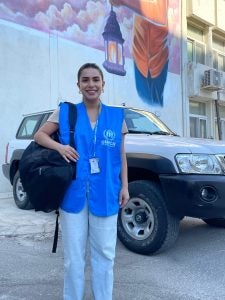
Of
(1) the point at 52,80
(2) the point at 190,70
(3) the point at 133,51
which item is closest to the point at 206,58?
(2) the point at 190,70

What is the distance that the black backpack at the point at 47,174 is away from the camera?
274 cm

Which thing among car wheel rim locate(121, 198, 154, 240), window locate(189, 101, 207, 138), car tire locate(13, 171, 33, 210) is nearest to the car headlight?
car wheel rim locate(121, 198, 154, 240)

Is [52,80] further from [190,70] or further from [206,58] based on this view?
[206,58]

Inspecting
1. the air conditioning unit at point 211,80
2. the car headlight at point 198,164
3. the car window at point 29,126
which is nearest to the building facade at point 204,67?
the air conditioning unit at point 211,80

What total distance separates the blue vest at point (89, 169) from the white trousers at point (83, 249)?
0.24 feet

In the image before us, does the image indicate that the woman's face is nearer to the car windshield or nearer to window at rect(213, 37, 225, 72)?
the car windshield

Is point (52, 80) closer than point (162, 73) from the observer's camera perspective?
Yes

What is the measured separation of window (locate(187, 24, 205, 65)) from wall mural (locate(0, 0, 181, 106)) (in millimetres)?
1948

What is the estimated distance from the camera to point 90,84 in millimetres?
2875

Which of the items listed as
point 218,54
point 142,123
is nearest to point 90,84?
point 142,123

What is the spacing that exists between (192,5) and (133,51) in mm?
4631

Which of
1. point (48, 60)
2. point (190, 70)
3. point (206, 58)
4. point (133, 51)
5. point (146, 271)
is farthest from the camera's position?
point (206, 58)

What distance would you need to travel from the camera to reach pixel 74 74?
11914 millimetres

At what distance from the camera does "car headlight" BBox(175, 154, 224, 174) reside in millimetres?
4348
